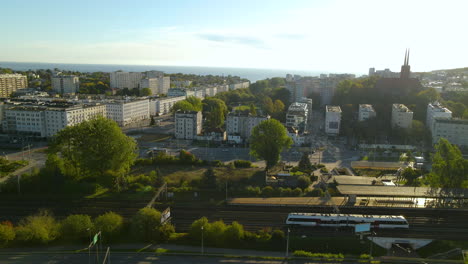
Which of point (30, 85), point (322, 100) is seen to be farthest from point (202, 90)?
point (30, 85)

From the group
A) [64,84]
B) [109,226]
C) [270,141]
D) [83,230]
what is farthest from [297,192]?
[64,84]

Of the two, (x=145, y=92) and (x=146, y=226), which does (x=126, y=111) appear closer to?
(x=145, y=92)

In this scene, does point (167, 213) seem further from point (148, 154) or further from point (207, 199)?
point (148, 154)

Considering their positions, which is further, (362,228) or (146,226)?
(362,228)

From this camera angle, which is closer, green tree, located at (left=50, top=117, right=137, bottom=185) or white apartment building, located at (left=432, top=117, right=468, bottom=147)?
green tree, located at (left=50, top=117, right=137, bottom=185)

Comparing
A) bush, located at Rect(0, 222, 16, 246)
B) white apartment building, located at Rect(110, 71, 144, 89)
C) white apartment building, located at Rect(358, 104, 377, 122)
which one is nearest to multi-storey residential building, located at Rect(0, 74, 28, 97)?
white apartment building, located at Rect(110, 71, 144, 89)

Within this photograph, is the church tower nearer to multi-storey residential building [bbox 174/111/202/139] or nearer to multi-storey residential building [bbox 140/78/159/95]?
multi-storey residential building [bbox 174/111/202/139]
